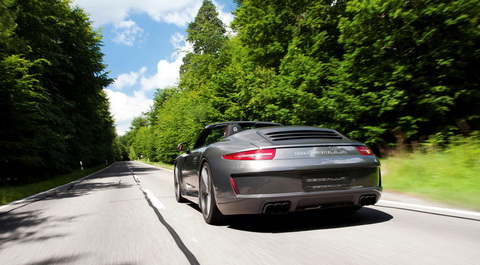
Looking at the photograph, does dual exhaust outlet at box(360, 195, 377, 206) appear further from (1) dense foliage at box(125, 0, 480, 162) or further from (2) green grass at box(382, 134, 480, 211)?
(1) dense foliage at box(125, 0, 480, 162)

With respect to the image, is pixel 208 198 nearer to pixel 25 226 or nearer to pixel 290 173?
pixel 290 173

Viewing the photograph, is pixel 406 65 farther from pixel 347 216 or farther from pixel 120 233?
pixel 120 233

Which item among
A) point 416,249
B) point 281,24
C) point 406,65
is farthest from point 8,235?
point 281,24

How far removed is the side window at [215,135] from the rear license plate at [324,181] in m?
1.82

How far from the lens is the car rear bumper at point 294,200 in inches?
138

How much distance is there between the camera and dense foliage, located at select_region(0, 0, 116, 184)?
1518 cm

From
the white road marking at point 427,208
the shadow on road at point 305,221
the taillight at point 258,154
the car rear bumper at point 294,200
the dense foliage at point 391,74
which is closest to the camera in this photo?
the car rear bumper at point 294,200

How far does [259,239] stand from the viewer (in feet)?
11.6

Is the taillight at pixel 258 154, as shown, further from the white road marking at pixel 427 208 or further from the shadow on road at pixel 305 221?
the white road marking at pixel 427 208

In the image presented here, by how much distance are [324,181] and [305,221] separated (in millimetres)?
864

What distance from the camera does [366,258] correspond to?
2.72 m

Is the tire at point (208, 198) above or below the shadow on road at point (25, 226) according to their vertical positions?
above

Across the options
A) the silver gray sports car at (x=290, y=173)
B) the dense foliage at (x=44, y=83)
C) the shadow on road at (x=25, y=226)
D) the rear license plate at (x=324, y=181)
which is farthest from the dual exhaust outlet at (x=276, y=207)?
the dense foliage at (x=44, y=83)

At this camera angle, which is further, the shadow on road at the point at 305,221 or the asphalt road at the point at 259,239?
the shadow on road at the point at 305,221
